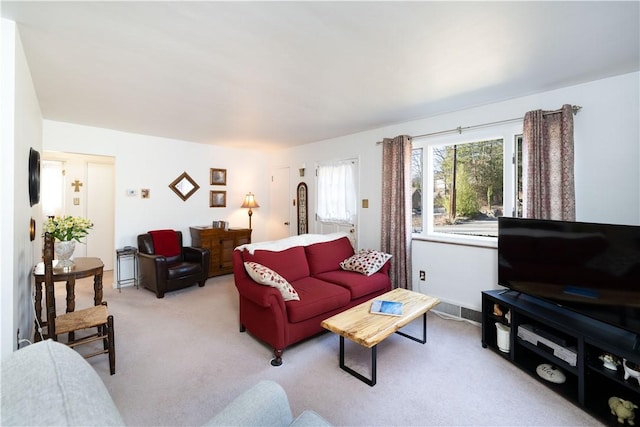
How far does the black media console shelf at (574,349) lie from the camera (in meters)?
1.77

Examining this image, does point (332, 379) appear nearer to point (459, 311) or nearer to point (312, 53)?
point (459, 311)

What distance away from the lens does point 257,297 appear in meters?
2.51

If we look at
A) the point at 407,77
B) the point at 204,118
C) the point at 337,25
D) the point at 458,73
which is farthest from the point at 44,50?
the point at 458,73

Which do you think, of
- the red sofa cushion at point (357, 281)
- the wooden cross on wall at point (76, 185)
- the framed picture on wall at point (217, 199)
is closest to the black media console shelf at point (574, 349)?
the red sofa cushion at point (357, 281)

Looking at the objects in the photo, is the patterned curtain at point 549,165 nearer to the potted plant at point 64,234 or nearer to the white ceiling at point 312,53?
the white ceiling at point 312,53

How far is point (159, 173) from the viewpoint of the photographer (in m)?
4.79

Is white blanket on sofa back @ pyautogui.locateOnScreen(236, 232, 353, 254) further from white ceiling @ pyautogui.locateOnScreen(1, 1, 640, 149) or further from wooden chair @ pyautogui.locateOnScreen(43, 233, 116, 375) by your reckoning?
white ceiling @ pyautogui.locateOnScreen(1, 1, 640, 149)

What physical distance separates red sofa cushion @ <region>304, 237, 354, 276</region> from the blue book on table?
100cm

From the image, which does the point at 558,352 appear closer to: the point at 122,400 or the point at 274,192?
the point at 122,400

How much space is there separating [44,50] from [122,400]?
2.53 m

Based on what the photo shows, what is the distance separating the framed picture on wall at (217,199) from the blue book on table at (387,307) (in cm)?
388

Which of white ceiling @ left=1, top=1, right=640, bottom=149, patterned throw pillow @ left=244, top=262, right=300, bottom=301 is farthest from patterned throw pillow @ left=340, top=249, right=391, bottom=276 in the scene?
white ceiling @ left=1, top=1, right=640, bottom=149

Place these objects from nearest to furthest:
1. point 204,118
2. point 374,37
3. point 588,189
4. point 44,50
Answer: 1. point 374,37
2. point 44,50
3. point 588,189
4. point 204,118

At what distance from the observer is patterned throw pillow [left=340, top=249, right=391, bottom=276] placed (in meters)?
3.36
